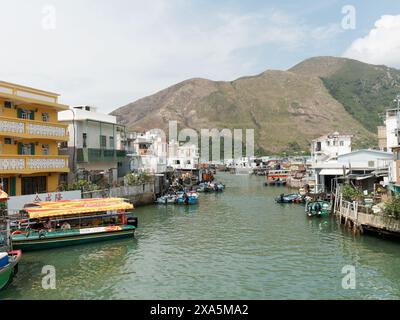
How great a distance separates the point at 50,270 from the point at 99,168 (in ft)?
91.2

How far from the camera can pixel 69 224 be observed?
97.5 feet

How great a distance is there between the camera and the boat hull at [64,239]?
1046 inches

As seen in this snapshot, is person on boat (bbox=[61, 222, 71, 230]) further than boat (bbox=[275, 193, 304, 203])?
No

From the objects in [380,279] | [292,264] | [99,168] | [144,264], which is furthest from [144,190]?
[380,279]

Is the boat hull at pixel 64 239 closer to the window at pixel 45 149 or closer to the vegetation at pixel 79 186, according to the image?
the vegetation at pixel 79 186

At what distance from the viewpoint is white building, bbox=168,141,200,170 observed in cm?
9169

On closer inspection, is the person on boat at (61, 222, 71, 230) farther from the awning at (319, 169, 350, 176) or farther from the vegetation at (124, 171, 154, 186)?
the awning at (319, 169, 350, 176)

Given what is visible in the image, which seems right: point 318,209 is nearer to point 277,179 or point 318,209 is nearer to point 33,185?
point 33,185

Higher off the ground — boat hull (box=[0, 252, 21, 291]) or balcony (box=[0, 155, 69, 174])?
balcony (box=[0, 155, 69, 174])

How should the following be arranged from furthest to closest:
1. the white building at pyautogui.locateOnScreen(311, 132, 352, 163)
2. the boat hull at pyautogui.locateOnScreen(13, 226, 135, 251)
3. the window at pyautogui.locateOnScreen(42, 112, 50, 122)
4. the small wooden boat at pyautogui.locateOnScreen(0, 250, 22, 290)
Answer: the white building at pyautogui.locateOnScreen(311, 132, 352, 163)
the window at pyautogui.locateOnScreen(42, 112, 50, 122)
the boat hull at pyautogui.locateOnScreen(13, 226, 135, 251)
the small wooden boat at pyautogui.locateOnScreen(0, 250, 22, 290)

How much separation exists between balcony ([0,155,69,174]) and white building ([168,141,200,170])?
4691 cm

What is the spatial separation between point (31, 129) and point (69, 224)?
10.5 meters

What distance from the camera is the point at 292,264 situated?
944 inches

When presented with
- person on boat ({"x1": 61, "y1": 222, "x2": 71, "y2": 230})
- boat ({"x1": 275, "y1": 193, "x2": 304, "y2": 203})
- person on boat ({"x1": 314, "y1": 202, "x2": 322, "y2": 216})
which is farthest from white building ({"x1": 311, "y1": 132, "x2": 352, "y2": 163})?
person on boat ({"x1": 61, "y1": 222, "x2": 71, "y2": 230})
